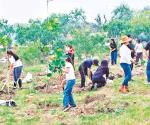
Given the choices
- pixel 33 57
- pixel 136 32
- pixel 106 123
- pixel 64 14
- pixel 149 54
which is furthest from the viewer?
pixel 64 14

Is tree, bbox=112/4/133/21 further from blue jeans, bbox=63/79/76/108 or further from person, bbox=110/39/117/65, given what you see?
blue jeans, bbox=63/79/76/108

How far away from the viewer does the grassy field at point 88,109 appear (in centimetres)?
997

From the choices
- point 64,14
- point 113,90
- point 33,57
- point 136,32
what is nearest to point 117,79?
point 113,90

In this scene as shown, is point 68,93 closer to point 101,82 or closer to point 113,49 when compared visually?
point 101,82

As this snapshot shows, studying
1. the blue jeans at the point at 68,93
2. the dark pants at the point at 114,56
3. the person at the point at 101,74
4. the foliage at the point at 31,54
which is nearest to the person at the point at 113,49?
the dark pants at the point at 114,56

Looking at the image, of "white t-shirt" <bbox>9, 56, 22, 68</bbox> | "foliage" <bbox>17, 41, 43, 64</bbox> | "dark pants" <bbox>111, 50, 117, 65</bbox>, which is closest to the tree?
"foliage" <bbox>17, 41, 43, 64</bbox>

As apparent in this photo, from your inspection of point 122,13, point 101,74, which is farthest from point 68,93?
point 122,13

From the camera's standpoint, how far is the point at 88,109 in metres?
11.0

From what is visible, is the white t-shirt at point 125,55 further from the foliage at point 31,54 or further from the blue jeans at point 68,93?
the foliage at point 31,54

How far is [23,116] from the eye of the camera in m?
11.3

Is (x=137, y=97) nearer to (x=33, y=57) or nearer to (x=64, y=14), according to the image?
(x=33, y=57)

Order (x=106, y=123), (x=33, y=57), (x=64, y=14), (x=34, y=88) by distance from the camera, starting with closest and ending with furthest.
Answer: (x=106, y=123)
(x=34, y=88)
(x=33, y=57)
(x=64, y=14)

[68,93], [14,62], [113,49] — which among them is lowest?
[68,93]

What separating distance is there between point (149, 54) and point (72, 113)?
406cm
